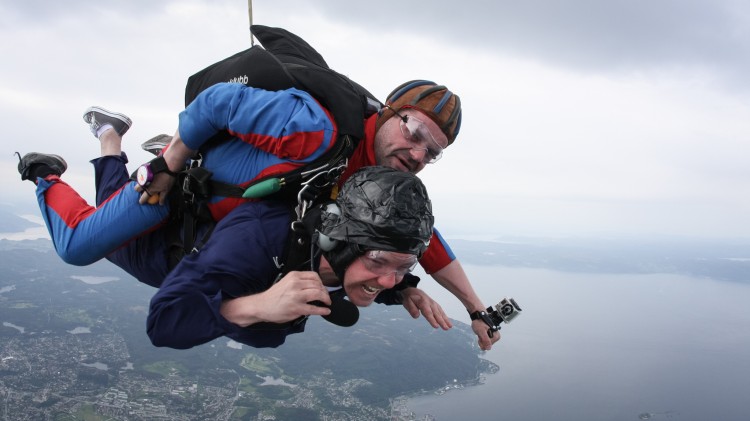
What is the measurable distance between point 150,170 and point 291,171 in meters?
0.73

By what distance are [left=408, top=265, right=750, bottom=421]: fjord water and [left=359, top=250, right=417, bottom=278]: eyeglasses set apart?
99.7 ft

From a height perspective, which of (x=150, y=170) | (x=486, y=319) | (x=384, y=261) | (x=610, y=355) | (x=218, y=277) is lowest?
(x=610, y=355)

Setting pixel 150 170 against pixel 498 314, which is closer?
pixel 150 170

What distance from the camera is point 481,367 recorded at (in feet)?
122

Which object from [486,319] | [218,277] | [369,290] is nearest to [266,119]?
[218,277]

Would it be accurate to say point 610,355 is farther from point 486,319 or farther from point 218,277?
point 218,277

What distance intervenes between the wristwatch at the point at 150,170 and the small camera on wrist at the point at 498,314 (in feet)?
6.57

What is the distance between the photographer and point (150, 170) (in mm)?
1998

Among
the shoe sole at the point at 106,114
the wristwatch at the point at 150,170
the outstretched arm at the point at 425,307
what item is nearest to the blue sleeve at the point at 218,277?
the wristwatch at the point at 150,170

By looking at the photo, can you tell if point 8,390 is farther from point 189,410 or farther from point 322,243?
point 322,243

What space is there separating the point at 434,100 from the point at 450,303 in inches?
1913

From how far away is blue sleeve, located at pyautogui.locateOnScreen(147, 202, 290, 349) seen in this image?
1594 mm

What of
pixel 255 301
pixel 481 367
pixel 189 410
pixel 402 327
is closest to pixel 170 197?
pixel 255 301

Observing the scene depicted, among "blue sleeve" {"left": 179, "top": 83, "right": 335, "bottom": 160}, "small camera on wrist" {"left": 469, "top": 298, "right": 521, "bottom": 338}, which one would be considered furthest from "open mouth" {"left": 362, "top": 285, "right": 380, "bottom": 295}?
"small camera on wrist" {"left": 469, "top": 298, "right": 521, "bottom": 338}
